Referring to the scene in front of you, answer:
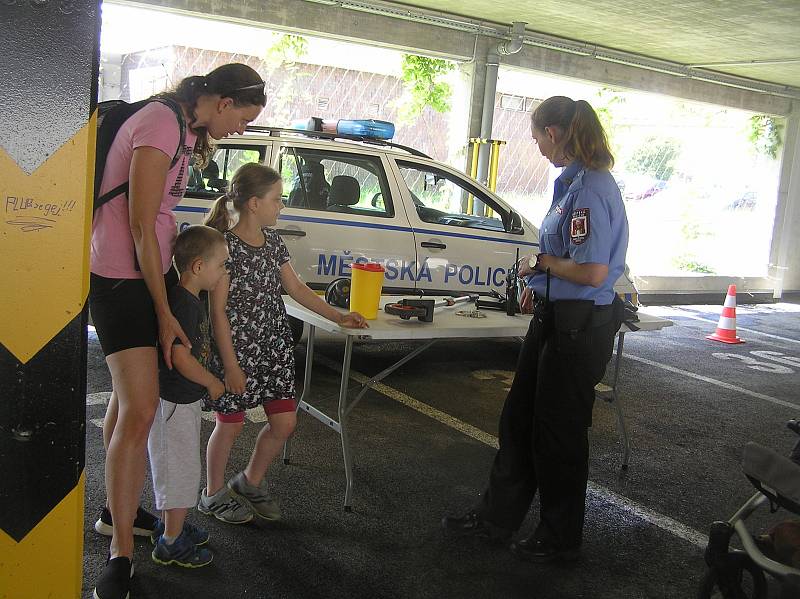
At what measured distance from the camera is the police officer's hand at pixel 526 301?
12.6ft

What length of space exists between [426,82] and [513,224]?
4.11m

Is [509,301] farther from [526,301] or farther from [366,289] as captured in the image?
[366,289]

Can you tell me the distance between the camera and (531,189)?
12688 millimetres

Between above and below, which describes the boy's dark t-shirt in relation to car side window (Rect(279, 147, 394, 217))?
below

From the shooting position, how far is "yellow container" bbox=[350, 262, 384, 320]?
381 centimetres

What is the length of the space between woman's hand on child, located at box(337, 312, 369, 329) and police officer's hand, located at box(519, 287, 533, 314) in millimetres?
781

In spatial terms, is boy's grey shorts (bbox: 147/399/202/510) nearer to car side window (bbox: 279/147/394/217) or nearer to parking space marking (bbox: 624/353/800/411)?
car side window (bbox: 279/147/394/217)

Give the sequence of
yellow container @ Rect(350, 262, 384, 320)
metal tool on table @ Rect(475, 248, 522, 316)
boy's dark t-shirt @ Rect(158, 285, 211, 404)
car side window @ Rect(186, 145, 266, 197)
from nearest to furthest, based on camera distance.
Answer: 1. boy's dark t-shirt @ Rect(158, 285, 211, 404)
2. yellow container @ Rect(350, 262, 384, 320)
3. metal tool on table @ Rect(475, 248, 522, 316)
4. car side window @ Rect(186, 145, 266, 197)

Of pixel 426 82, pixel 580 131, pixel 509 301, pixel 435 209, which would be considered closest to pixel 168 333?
Answer: pixel 580 131

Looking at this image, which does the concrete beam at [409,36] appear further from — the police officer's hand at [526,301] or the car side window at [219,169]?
the police officer's hand at [526,301]

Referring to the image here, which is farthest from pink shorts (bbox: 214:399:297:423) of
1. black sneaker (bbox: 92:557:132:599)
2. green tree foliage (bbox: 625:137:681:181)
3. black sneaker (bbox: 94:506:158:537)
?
green tree foliage (bbox: 625:137:681:181)

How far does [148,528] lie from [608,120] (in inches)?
435

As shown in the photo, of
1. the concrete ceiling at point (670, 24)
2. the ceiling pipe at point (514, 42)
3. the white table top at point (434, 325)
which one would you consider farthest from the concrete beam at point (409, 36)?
the white table top at point (434, 325)

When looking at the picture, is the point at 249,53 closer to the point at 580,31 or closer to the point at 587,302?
the point at 580,31
